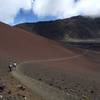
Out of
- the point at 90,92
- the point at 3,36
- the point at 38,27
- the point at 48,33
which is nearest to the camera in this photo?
the point at 90,92

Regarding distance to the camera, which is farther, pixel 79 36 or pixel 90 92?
pixel 79 36

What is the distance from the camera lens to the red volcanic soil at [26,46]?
39400mm

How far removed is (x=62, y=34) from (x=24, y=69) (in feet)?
538

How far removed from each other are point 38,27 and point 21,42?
15421cm

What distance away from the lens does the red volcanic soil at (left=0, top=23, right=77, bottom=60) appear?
129 feet

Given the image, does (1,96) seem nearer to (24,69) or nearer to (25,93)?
(25,93)

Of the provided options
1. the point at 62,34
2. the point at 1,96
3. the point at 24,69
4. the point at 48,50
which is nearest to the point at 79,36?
the point at 62,34

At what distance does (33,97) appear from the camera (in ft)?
55.4

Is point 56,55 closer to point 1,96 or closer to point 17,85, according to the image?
point 17,85

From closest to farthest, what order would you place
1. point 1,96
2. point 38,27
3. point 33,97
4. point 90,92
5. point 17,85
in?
point 1,96 < point 33,97 < point 17,85 < point 90,92 < point 38,27

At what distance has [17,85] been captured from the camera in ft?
61.2

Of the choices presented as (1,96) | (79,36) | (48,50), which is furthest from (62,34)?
(1,96)

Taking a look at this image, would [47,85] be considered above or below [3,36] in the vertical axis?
below

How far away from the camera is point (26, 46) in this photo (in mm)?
45219
